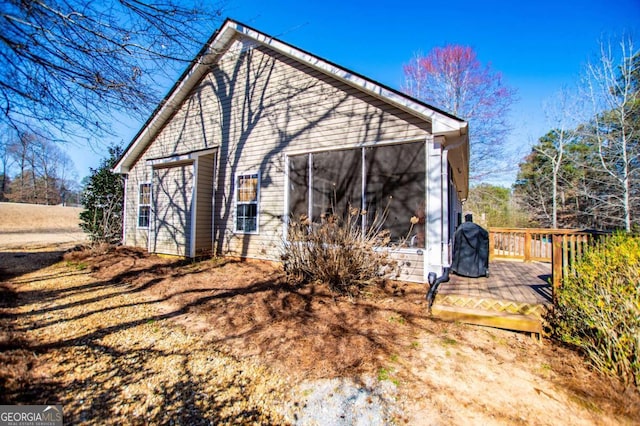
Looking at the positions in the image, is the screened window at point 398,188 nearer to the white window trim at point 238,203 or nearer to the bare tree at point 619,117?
the white window trim at point 238,203

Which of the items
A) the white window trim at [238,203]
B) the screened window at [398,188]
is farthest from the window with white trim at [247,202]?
the screened window at [398,188]

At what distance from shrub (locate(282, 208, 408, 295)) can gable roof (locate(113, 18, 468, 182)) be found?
244 cm

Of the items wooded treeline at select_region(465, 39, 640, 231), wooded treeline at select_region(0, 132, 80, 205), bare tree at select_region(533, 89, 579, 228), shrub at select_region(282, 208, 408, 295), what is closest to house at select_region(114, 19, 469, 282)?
shrub at select_region(282, 208, 408, 295)

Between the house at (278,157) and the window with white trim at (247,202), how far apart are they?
0.03m

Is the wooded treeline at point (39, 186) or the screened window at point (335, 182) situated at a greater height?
the wooded treeline at point (39, 186)

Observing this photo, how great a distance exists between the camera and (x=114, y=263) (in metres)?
7.88

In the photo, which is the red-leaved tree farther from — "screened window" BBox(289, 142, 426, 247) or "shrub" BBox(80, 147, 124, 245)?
"shrub" BBox(80, 147, 124, 245)

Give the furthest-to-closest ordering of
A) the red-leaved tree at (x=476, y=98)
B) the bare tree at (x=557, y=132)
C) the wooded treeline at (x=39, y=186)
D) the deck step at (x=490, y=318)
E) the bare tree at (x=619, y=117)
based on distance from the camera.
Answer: the wooded treeline at (x=39, y=186)
the red-leaved tree at (x=476, y=98)
the bare tree at (x=557, y=132)
the bare tree at (x=619, y=117)
the deck step at (x=490, y=318)

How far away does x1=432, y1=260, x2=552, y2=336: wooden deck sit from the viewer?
149 inches

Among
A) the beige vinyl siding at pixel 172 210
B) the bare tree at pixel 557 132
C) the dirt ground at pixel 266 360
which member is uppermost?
the bare tree at pixel 557 132

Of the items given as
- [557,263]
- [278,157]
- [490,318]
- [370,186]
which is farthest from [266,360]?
[278,157]

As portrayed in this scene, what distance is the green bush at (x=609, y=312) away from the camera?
2.64 meters

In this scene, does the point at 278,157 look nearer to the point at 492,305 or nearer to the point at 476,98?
the point at 492,305

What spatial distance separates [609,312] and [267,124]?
7734 mm
